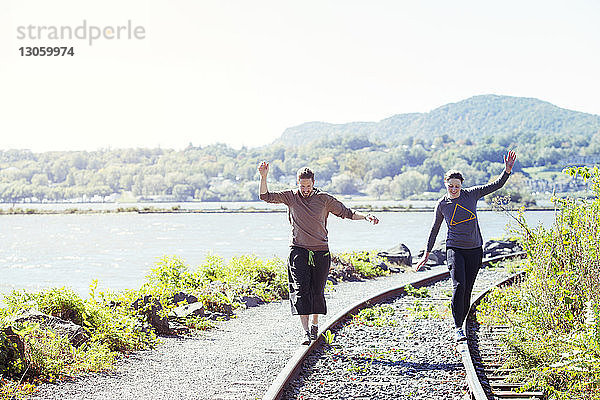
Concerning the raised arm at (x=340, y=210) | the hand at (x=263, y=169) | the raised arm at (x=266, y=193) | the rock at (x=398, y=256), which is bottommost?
the rock at (x=398, y=256)

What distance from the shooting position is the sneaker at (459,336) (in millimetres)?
8562

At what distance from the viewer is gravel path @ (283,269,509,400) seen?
266 inches

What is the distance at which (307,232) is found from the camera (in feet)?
27.5

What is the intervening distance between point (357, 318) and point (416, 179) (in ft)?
460

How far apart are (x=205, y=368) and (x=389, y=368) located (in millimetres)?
2147

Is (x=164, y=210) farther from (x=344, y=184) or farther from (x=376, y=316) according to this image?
(x=376, y=316)

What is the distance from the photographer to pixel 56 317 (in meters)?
8.47

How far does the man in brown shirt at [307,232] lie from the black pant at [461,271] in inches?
46.1

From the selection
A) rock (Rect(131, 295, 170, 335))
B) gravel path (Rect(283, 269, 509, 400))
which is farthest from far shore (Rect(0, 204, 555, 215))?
rock (Rect(131, 295, 170, 335))

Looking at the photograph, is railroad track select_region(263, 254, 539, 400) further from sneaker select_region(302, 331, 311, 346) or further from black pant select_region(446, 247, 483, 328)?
black pant select_region(446, 247, 483, 328)

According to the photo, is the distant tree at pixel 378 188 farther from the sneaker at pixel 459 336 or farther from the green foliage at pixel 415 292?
the sneaker at pixel 459 336

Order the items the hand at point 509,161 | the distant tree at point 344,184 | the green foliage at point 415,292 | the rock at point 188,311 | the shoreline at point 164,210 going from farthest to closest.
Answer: the distant tree at point 344,184
the shoreline at point 164,210
the green foliage at point 415,292
the rock at point 188,311
the hand at point 509,161

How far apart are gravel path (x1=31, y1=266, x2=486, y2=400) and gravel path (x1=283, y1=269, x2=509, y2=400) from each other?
536mm

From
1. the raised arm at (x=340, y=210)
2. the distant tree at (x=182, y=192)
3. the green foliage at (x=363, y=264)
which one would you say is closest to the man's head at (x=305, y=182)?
the raised arm at (x=340, y=210)
